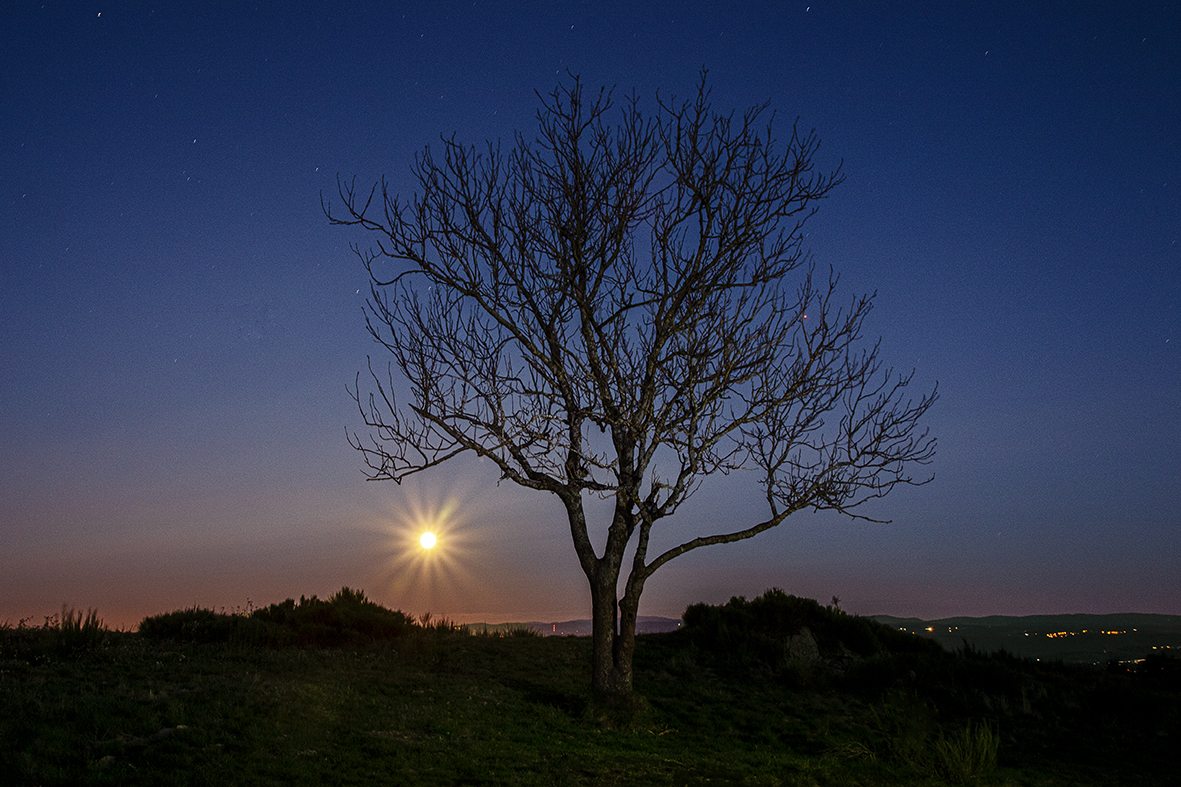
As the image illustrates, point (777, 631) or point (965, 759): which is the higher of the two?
point (777, 631)

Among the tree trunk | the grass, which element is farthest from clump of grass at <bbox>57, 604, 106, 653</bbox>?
the tree trunk

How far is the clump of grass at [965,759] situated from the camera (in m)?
9.66

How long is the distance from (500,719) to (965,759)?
240 inches

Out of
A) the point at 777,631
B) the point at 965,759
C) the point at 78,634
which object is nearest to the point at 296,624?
the point at 78,634

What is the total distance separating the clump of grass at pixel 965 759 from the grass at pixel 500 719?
0.09ft

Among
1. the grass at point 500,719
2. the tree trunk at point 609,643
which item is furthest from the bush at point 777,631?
the tree trunk at point 609,643

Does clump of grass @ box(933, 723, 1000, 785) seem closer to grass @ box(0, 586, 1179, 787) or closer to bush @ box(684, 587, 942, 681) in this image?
grass @ box(0, 586, 1179, 787)

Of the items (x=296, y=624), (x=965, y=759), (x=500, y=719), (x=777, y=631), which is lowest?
(x=965, y=759)

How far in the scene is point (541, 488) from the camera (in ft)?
41.7

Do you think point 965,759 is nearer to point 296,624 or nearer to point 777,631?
point 777,631

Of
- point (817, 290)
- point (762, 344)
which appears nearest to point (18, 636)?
point (762, 344)

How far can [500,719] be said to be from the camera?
10914mm

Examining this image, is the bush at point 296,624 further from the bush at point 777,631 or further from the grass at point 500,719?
the bush at point 777,631

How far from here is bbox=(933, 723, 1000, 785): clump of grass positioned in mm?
9664
